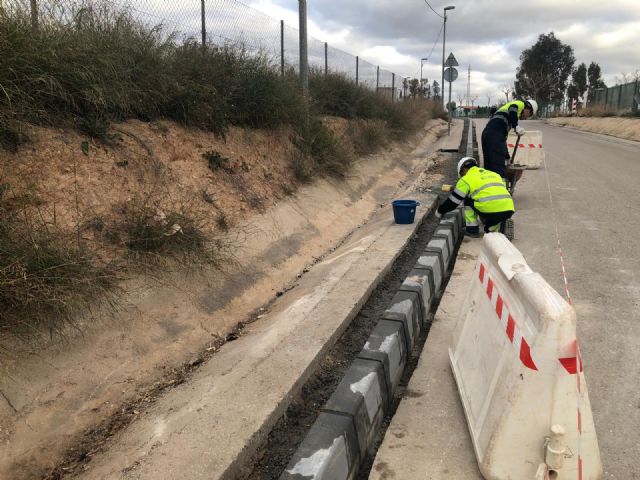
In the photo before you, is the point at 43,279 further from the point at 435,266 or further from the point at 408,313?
the point at 435,266

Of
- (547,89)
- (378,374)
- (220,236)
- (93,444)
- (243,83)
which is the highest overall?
(547,89)

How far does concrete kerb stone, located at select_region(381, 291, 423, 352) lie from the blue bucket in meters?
3.12

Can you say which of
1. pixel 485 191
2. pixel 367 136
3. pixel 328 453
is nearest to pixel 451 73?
pixel 367 136

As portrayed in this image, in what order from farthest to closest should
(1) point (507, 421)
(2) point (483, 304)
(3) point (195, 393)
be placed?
1. (3) point (195, 393)
2. (2) point (483, 304)
3. (1) point (507, 421)

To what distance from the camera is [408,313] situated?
12.4ft

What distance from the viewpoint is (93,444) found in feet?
9.61

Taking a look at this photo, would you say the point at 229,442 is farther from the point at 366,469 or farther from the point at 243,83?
the point at 243,83

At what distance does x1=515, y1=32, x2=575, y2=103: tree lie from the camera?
222 ft

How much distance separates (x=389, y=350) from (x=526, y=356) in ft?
3.97

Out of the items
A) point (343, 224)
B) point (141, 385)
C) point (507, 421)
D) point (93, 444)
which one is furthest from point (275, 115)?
point (507, 421)

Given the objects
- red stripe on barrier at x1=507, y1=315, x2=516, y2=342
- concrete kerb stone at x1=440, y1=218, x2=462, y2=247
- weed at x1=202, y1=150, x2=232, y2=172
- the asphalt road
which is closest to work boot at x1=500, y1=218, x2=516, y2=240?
the asphalt road

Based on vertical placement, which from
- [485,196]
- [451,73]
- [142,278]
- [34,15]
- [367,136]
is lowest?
[142,278]

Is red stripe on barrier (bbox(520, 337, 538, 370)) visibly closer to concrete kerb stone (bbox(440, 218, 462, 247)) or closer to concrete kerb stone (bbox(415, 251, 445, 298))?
concrete kerb stone (bbox(415, 251, 445, 298))

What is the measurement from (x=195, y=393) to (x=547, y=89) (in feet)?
252
